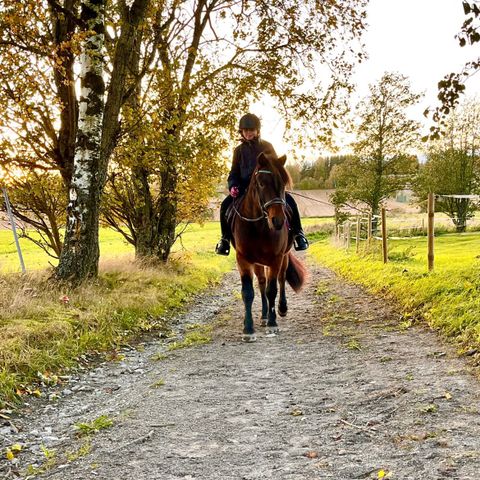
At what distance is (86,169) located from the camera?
31.8 ft

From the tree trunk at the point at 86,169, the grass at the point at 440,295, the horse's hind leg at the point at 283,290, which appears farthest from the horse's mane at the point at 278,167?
the tree trunk at the point at 86,169

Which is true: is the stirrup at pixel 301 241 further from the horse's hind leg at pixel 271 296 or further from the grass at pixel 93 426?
the grass at pixel 93 426

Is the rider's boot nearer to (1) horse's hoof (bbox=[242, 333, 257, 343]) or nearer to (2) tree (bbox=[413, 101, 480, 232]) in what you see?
(1) horse's hoof (bbox=[242, 333, 257, 343])

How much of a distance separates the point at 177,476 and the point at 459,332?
468 centimetres

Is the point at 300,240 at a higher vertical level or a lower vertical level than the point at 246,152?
lower

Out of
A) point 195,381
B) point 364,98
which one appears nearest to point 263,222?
point 195,381

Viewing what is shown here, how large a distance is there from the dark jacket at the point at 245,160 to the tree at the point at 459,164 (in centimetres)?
3766

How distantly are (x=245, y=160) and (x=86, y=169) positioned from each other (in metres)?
3.65

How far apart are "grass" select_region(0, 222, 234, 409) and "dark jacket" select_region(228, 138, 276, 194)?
10.3 ft

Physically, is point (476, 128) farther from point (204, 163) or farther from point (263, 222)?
Result: point (263, 222)

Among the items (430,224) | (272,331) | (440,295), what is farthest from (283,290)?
(430,224)

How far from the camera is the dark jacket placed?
8008mm

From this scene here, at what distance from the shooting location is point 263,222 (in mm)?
7641

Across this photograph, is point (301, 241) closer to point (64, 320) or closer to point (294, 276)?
point (294, 276)
